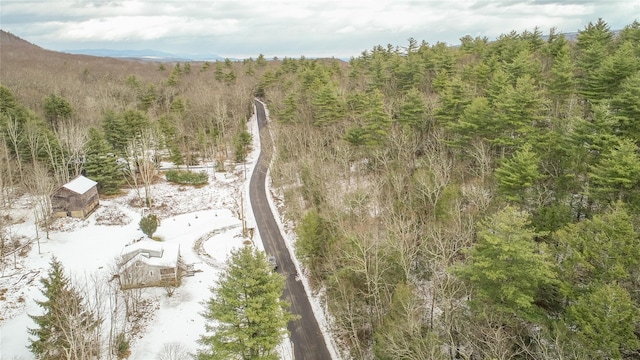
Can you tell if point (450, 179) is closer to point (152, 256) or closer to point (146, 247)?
point (152, 256)

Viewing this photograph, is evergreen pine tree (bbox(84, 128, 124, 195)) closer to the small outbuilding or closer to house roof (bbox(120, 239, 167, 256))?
house roof (bbox(120, 239, 167, 256))

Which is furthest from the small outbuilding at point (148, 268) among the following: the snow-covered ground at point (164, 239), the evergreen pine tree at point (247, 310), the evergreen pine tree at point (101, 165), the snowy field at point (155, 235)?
the evergreen pine tree at point (101, 165)

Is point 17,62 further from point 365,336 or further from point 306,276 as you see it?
point 365,336

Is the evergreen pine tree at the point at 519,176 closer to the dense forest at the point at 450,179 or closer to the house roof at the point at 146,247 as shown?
the dense forest at the point at 450,179

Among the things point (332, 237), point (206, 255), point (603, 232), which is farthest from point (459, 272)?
point (206, 255)

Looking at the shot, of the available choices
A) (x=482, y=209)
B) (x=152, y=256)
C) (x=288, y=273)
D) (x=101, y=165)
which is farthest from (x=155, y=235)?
(x=482, y=209)

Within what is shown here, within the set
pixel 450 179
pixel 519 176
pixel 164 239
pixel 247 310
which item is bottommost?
pixel 164 239

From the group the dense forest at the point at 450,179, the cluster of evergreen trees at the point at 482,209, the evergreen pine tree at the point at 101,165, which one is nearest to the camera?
the cluster of evergreen trees at the point at 482,209
